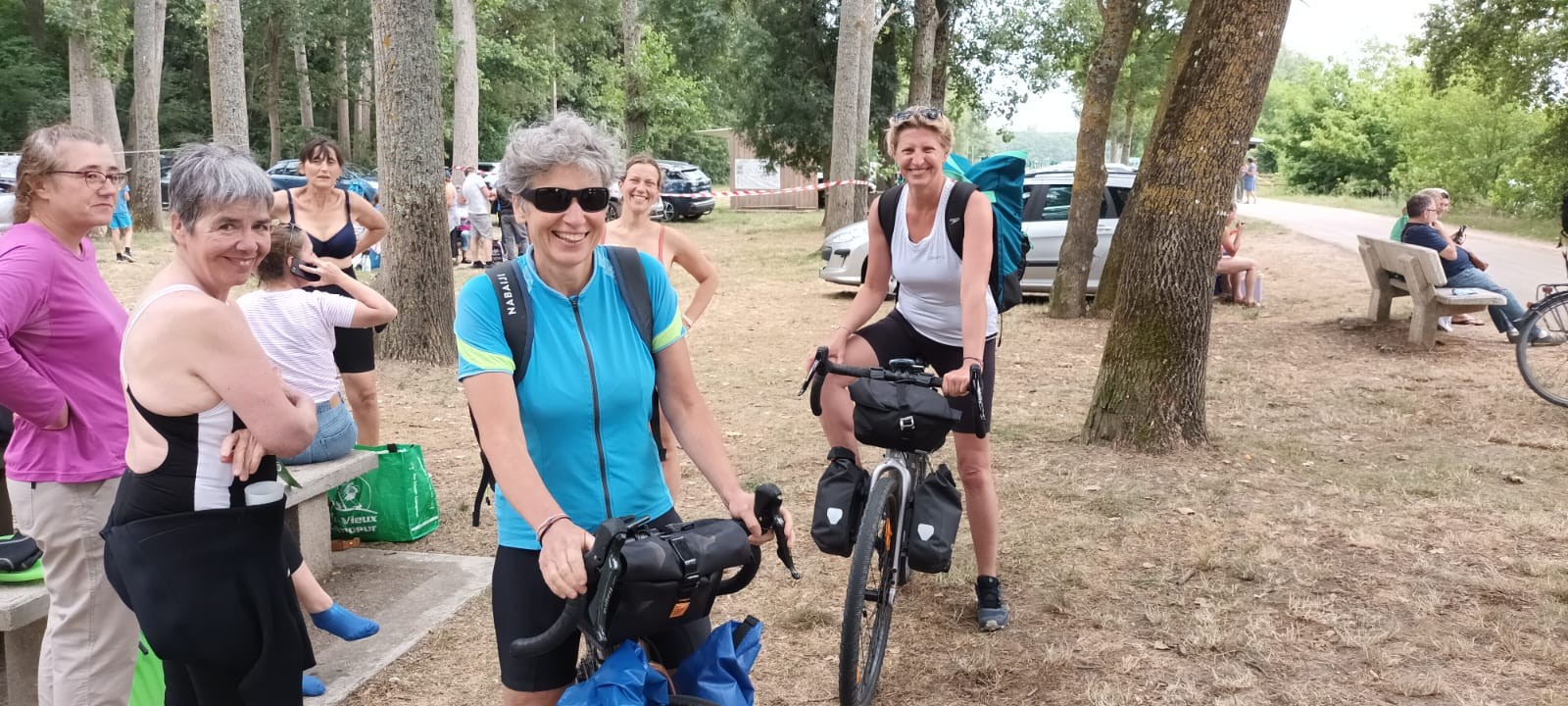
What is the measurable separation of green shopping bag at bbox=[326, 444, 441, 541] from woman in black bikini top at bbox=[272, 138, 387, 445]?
0.49m

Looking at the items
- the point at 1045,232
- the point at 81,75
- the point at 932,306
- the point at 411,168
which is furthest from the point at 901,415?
the point at 81,75

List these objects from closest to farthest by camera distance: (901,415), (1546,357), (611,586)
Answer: (611,586)
(901,415)
(1546,357)

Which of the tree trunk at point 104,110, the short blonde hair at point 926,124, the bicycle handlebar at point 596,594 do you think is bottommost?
the bicycle handlebar at point 596,594

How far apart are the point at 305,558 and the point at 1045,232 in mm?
10081

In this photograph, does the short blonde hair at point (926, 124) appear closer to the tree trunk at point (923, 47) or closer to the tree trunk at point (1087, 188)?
the tree trunk at point (1087, 188)

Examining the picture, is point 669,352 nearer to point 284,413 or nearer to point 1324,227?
point 284,413

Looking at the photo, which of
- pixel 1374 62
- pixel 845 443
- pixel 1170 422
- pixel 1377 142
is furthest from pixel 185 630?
pixel 1374 62

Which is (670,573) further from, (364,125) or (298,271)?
(364,125)

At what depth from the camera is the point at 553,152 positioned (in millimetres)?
2188

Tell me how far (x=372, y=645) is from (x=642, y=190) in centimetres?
207

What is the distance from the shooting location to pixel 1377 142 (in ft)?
140

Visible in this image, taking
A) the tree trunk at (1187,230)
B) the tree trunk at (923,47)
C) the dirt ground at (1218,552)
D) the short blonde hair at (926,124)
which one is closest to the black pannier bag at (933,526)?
the dirt ground at (1218,552)

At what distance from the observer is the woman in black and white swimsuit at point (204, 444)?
7.27ft

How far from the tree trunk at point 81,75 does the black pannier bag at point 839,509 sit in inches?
879
